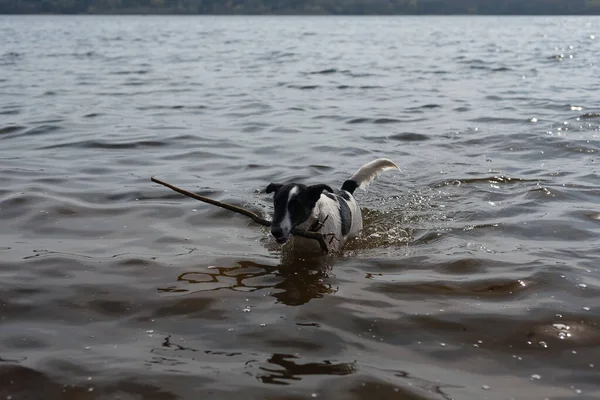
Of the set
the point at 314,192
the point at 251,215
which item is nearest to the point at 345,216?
the point at 314,192

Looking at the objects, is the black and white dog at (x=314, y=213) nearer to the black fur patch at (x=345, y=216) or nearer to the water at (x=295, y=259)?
the black fur patch at (x=345, y=216)

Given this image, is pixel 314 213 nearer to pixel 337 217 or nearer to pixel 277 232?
pixel 337 217

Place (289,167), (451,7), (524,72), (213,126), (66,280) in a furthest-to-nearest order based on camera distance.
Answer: (451,7), (524,72), (213,126), (289,167), (66,280)

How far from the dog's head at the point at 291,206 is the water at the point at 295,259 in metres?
0.47

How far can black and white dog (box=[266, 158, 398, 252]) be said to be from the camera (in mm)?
7125

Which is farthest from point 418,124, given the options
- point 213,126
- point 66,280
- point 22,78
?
point 22,78

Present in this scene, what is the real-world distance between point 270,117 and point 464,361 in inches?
457

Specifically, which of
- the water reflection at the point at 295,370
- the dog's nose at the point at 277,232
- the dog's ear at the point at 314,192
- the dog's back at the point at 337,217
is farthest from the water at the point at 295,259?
the dog's ear at the point at 314,192

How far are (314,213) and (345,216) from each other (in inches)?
27.1

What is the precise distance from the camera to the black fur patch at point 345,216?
808cm

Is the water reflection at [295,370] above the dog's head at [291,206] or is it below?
below

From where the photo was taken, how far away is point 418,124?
15539 mm

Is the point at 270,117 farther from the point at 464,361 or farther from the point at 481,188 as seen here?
the point at 464,361

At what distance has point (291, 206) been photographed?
721cm
